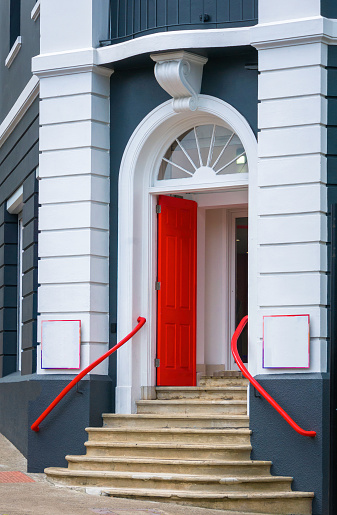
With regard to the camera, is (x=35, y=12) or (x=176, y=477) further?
(x=35, y=12)

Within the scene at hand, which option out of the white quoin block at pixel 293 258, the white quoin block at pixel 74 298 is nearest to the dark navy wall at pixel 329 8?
the white quoin block at pixel 293 258

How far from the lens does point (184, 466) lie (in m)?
9.07

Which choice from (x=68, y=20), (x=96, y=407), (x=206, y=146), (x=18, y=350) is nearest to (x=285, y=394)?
(x=96, y=407)

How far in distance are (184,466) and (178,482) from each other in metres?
0.29

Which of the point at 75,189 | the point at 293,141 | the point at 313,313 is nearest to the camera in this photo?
the point at 313,313

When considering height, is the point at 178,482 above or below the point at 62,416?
below

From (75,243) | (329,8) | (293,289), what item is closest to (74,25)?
(75,243)

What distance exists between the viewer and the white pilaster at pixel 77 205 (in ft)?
34.2

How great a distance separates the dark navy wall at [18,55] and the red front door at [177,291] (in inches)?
123

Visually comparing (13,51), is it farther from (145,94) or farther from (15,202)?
(145,94)

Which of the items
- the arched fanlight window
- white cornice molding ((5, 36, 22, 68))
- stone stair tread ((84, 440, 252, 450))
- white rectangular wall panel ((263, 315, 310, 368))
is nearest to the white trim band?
white cornice molding ((5, 36, 22, 68))

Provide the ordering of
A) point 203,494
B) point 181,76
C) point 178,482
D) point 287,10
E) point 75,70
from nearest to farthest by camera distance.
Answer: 1. point 203,494
2. point 178,482
3. point 287,10
4. point 181,76
5. point 75,70

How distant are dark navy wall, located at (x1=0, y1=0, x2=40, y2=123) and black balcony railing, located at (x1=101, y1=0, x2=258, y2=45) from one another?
173 cm

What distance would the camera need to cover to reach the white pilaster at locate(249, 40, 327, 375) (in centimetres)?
934
